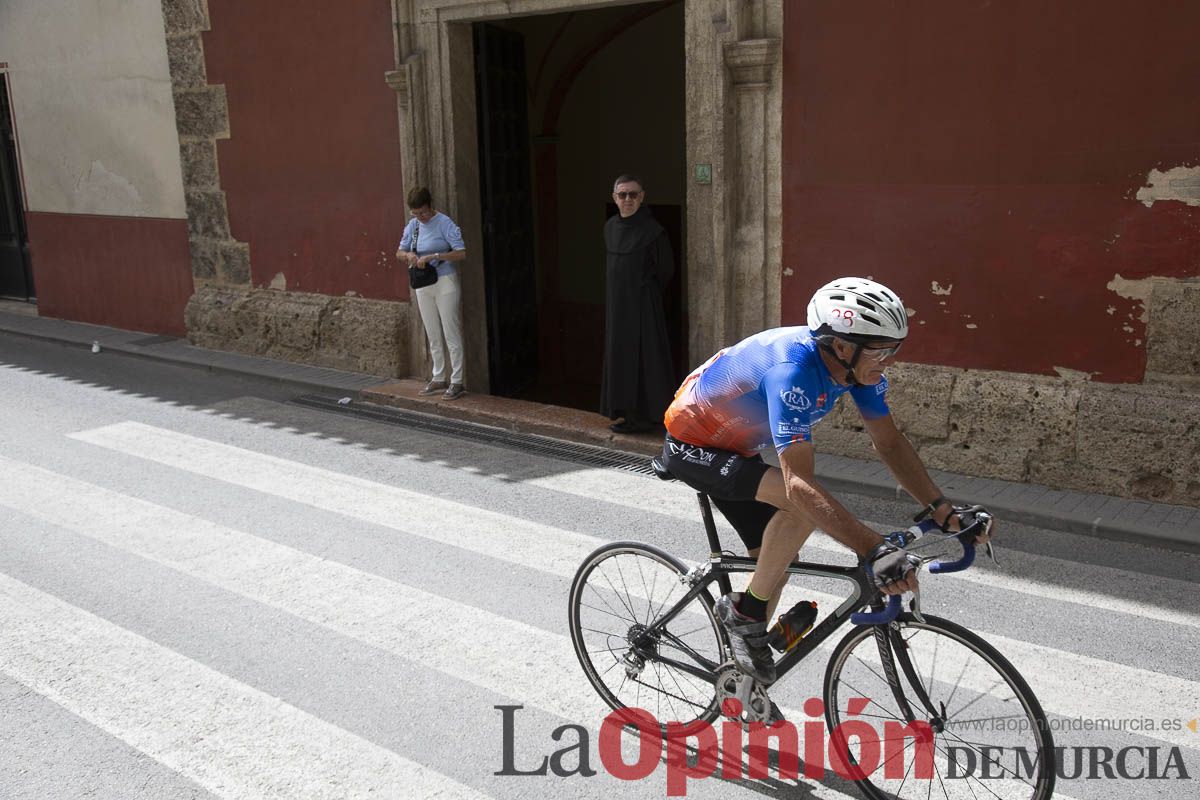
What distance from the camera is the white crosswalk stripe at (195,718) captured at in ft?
13.2

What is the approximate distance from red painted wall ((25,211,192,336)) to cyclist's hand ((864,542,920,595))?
454 inches

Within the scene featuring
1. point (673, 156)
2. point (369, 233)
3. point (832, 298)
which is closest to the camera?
point (832, 298)

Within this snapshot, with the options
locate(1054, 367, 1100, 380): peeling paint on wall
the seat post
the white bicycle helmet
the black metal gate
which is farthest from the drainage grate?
the white bicycle helmet

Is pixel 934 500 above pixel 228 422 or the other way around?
above

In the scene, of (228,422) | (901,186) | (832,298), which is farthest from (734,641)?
(228,422)

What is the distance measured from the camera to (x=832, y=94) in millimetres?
7836

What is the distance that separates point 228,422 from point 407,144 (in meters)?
3.00

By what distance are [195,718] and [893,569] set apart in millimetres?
2830

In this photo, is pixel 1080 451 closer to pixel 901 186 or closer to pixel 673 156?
pixel 901 186

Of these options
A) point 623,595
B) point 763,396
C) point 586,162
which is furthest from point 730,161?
point 586,162

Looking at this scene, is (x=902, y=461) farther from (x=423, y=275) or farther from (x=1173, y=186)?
(x=423, y=275)

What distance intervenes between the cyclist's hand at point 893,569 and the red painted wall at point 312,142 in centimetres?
816

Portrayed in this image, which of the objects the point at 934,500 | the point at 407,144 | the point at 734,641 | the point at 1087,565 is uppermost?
the point at 407,144

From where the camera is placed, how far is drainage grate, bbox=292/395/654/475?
8.38 m
